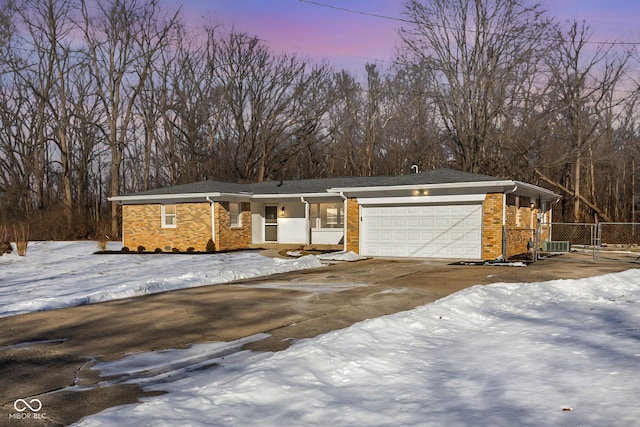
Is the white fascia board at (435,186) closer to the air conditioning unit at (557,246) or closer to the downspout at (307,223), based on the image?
the downspout at (307,223)

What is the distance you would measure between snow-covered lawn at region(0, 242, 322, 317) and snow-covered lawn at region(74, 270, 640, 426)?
17.4 ft

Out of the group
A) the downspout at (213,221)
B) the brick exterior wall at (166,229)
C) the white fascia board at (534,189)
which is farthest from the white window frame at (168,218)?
the white fascia board at (534,189)

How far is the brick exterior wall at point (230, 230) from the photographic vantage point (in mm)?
23484

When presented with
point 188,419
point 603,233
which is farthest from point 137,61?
point 188,419

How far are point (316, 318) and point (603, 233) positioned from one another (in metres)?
27.3

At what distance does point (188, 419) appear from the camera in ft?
14.3

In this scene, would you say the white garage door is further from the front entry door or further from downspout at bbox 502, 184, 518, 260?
the front entry door

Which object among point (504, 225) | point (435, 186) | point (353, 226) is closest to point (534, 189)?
point (504, 225)

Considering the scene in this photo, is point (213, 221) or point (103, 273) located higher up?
point (213, 221)

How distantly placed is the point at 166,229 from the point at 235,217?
3197 mm

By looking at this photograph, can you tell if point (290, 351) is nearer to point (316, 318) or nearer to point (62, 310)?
point (316, 318)

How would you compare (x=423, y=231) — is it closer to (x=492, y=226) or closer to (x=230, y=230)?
(x=492, y=226)

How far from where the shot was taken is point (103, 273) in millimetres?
16641

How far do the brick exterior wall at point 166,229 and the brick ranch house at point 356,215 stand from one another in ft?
0.15
